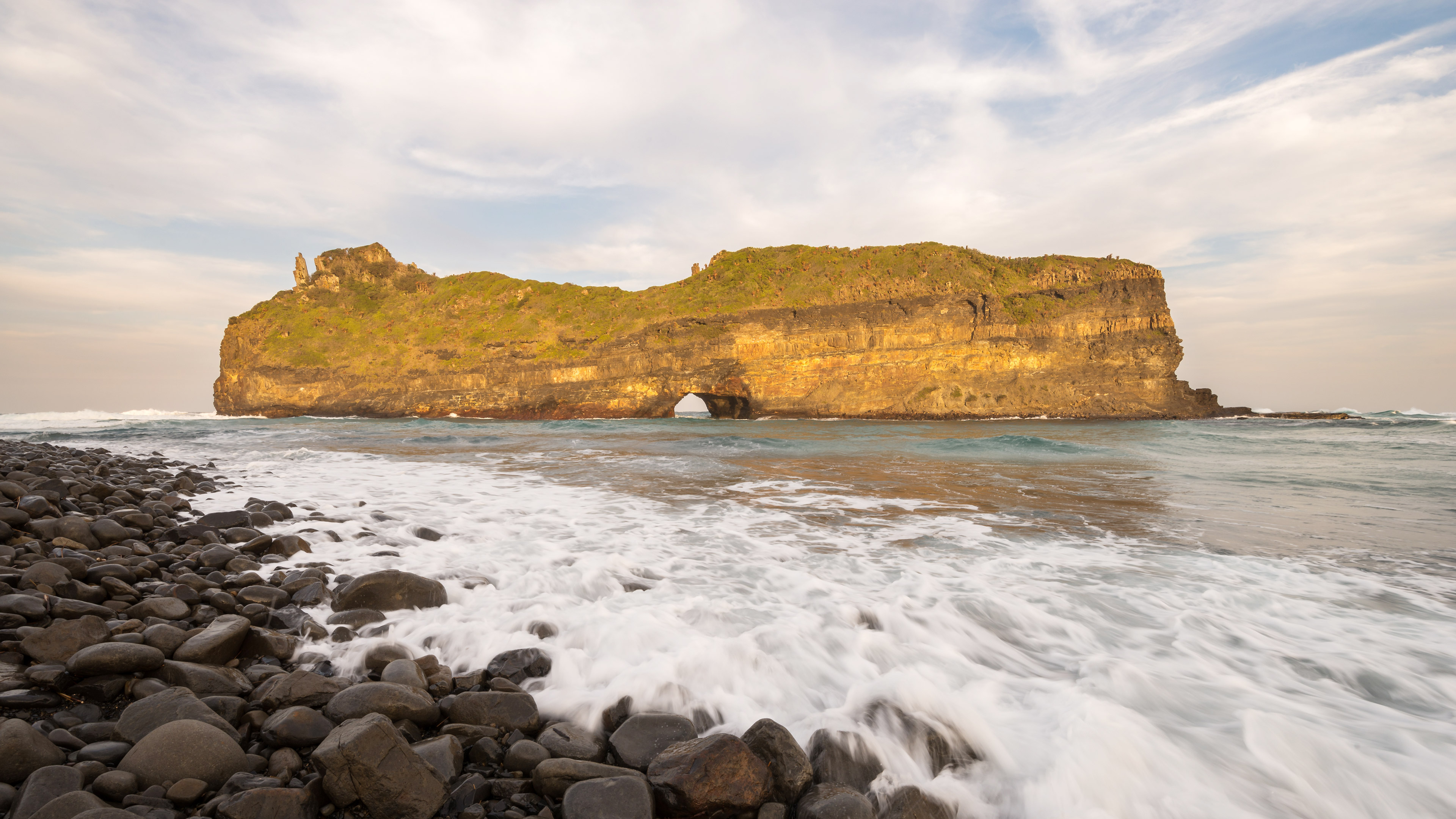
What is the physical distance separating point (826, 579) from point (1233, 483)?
9.64m

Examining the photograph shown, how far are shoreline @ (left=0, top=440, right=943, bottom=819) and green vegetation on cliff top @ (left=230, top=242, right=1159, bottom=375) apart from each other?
146 feet

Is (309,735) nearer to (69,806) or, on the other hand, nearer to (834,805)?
(69,806)

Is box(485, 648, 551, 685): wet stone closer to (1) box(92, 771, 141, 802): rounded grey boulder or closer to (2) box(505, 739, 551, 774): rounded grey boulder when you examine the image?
(2) box(505, 739, 551, 774): rounded grey boulder

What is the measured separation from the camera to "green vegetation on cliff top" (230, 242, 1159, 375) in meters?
47.8

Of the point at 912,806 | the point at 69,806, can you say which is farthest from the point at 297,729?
the point at 912,806

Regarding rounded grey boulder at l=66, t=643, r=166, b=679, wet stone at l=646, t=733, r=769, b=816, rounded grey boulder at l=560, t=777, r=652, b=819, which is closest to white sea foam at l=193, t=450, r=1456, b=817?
wet stone at l=646, t=733, r=769, b=816

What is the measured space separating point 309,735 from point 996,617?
354 cm

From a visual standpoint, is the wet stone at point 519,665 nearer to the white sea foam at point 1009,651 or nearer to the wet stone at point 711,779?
the white sea foam at point 1009,651

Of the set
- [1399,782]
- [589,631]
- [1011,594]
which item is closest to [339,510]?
[589,631]

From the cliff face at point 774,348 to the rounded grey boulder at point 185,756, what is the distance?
44549mm

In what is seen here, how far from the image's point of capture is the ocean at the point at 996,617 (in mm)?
2158

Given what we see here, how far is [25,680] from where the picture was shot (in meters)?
2.13

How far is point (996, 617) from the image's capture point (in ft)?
11.3

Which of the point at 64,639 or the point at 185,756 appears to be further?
the point at 64,639
